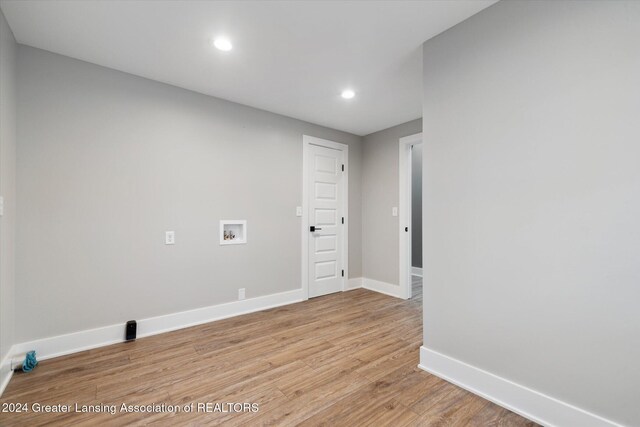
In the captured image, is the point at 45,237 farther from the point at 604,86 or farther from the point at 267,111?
the point at 604,86

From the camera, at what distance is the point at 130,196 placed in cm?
261

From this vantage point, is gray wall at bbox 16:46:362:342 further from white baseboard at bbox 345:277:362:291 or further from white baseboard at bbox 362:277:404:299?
white baseboard at bbox 362:277:404:299

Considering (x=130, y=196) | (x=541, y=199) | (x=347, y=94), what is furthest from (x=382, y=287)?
(x=130, y=196)

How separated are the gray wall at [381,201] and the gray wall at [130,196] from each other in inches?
62.9

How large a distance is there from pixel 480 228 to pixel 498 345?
0.74m

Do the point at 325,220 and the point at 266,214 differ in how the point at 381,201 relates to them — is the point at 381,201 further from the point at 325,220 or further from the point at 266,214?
the point at 266,214

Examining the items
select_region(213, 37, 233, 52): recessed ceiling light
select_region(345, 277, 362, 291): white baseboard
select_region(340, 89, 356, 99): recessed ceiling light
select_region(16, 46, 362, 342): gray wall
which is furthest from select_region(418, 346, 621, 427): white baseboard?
select_region(213, 37, 233, 52): recessed ceiling light

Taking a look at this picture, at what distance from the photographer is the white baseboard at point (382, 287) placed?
4055mm

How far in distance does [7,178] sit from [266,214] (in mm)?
2224

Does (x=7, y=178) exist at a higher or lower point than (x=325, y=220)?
higher

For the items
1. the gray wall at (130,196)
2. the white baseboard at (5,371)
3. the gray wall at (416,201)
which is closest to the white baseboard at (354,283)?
the gray wall at (130,196)

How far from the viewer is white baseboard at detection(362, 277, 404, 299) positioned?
4055 mm

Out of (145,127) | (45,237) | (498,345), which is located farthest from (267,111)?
(498,345)

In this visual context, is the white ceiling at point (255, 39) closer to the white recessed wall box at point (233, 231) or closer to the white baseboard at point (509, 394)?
the white recessed wall box at point (233, 231)
